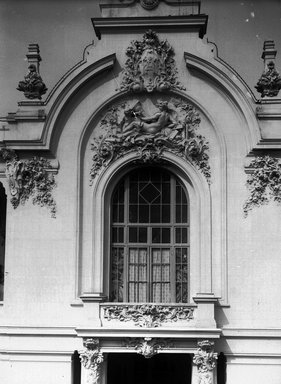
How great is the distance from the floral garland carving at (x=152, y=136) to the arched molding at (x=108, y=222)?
8.7 inches

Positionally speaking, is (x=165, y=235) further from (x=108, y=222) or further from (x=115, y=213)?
(x=108, y=222)

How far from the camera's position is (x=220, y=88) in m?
22.3

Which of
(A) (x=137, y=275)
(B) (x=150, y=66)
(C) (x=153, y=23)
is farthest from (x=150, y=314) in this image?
(C) (x=153, y=23)

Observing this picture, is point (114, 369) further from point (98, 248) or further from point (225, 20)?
point (225, 20)

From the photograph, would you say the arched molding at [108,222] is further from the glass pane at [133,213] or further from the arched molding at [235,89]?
the arched molding at [235,89]

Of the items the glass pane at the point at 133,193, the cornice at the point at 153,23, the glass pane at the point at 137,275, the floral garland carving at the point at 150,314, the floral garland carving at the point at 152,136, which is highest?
the cornice at the point at 153,23

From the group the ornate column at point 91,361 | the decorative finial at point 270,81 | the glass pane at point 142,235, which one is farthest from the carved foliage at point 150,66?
the ornate column at point 91,361

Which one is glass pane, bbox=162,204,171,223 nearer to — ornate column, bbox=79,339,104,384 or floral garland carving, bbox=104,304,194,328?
floral garland carving, bbox=104,304,194,328

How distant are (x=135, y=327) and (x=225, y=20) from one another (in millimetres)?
14077

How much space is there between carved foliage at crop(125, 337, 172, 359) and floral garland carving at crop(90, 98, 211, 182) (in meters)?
5.14

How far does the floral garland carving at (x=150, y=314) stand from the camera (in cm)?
2108

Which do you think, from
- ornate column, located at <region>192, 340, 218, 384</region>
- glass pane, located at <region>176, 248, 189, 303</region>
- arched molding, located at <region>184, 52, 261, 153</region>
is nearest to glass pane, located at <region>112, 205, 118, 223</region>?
glass pane, located at <region>176, 248, 189, 303</region>

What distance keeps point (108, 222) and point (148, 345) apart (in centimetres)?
394

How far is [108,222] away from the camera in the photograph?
881 inches
